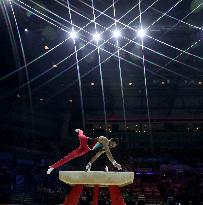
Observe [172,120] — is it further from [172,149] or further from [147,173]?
[147,173]

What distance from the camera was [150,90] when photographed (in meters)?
25.6

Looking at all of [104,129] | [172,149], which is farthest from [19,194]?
[172,149]

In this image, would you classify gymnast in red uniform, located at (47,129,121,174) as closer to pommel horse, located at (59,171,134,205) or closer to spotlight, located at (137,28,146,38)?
pommel horse, located at (59,171,134,205)

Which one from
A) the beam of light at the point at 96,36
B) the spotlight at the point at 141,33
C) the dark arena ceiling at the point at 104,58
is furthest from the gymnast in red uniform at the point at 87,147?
the beam of light at the point at 96,36

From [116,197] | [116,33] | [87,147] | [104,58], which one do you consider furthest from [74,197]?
[104,58]

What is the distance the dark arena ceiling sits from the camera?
1817 cm

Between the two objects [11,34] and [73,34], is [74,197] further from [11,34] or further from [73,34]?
[11,34]

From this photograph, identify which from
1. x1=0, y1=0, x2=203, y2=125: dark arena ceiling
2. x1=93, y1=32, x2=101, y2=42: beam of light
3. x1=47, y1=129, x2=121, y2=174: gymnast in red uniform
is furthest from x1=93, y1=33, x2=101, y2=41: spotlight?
x1=47, y1=129, x2=121, y2=174: gymnast in red uniform

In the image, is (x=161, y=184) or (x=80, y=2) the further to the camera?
(x=161, y=184)

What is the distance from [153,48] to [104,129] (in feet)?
23.1

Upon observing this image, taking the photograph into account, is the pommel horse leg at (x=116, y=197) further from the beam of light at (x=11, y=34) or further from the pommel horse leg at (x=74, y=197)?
the beam of light at (x=11, y=34)

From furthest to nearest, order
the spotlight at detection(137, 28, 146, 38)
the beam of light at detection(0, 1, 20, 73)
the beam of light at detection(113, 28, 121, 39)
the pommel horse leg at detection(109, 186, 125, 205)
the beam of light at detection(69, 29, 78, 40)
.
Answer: the beam of light at detection(69, 29, 78, 40)
the beam of light at detection(113, 28, 121, 39)
the spotlight at detection(137, 28, 146, 38)
the beam of light at detection(0, 1, 20, 73)
the pommel horse leg at detection(109, 186, 125, 205)

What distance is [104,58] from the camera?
77.8ft

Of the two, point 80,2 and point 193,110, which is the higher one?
point 80,2
